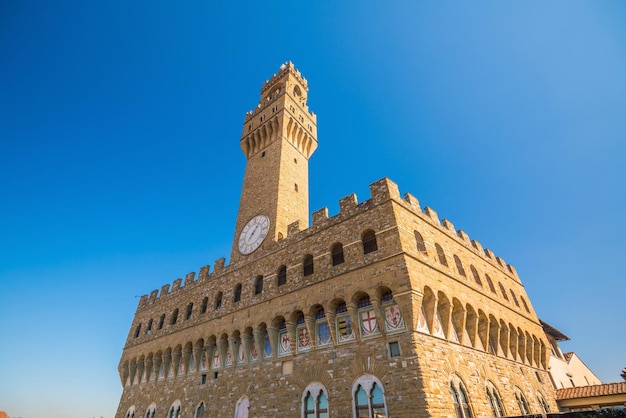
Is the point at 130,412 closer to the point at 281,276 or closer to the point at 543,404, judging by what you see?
Answer: the point at 281,276

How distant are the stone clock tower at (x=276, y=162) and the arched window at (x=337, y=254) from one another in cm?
516

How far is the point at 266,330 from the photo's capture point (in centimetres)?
1692

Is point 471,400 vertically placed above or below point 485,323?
below

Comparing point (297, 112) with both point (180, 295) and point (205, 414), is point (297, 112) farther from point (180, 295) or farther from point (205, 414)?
point (205, 414)

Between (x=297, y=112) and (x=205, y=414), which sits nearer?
(x=205, y=414)

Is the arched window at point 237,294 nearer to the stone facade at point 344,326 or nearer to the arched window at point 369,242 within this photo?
the stone facade at point 344,326

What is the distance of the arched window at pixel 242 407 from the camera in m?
15.8

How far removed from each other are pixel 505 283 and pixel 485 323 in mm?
6883

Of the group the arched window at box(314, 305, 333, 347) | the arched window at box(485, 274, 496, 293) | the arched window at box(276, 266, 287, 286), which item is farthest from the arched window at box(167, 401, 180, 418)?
the arched window at box(485, 274, 496, 293)

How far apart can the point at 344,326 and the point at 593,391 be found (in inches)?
672

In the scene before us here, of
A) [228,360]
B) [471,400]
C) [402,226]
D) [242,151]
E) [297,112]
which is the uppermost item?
[297,112]

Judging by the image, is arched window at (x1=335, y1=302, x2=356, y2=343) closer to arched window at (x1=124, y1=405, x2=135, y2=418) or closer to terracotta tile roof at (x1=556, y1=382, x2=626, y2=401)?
terracotta tile roof at (x1=556, y1=382, x2=626, y2=401)

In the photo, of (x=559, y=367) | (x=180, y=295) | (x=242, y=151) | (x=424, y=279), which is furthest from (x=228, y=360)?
(x=559, y=367)

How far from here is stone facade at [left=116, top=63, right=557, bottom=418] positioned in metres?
12.3
